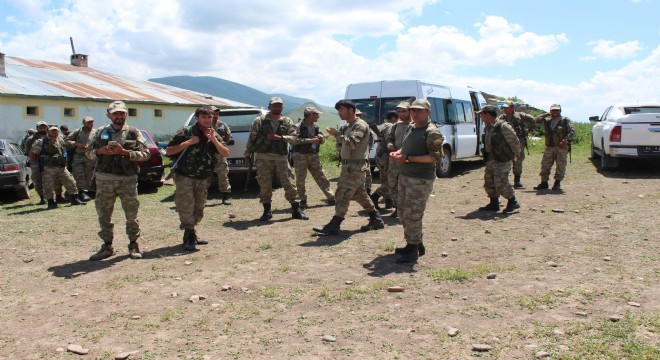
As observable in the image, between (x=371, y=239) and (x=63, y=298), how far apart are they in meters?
3.43

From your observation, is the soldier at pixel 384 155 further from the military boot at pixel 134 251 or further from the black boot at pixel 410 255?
the military boot at pixel 134 251

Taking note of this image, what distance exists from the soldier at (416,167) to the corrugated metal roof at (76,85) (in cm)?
1802

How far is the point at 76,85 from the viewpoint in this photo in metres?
24.2

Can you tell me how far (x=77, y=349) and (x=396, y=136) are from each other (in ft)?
15.7

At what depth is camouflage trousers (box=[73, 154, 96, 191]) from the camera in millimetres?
10625

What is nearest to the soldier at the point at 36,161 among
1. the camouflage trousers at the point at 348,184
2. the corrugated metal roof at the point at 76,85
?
the camouflage trousers at the point at 348,184

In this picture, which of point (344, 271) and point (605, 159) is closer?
point (344, 271)

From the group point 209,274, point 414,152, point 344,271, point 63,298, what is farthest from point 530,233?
point 63,298

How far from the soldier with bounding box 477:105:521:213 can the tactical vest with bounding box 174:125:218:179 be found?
427cm

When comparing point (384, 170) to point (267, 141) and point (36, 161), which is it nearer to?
point (267, 141)

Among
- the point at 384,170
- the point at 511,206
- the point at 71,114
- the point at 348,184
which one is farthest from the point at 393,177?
the point at 71,114

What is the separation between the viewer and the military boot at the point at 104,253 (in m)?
5.96

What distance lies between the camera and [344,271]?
5301 millimetres

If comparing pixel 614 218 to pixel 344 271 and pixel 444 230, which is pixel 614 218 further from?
pixel 344 271
